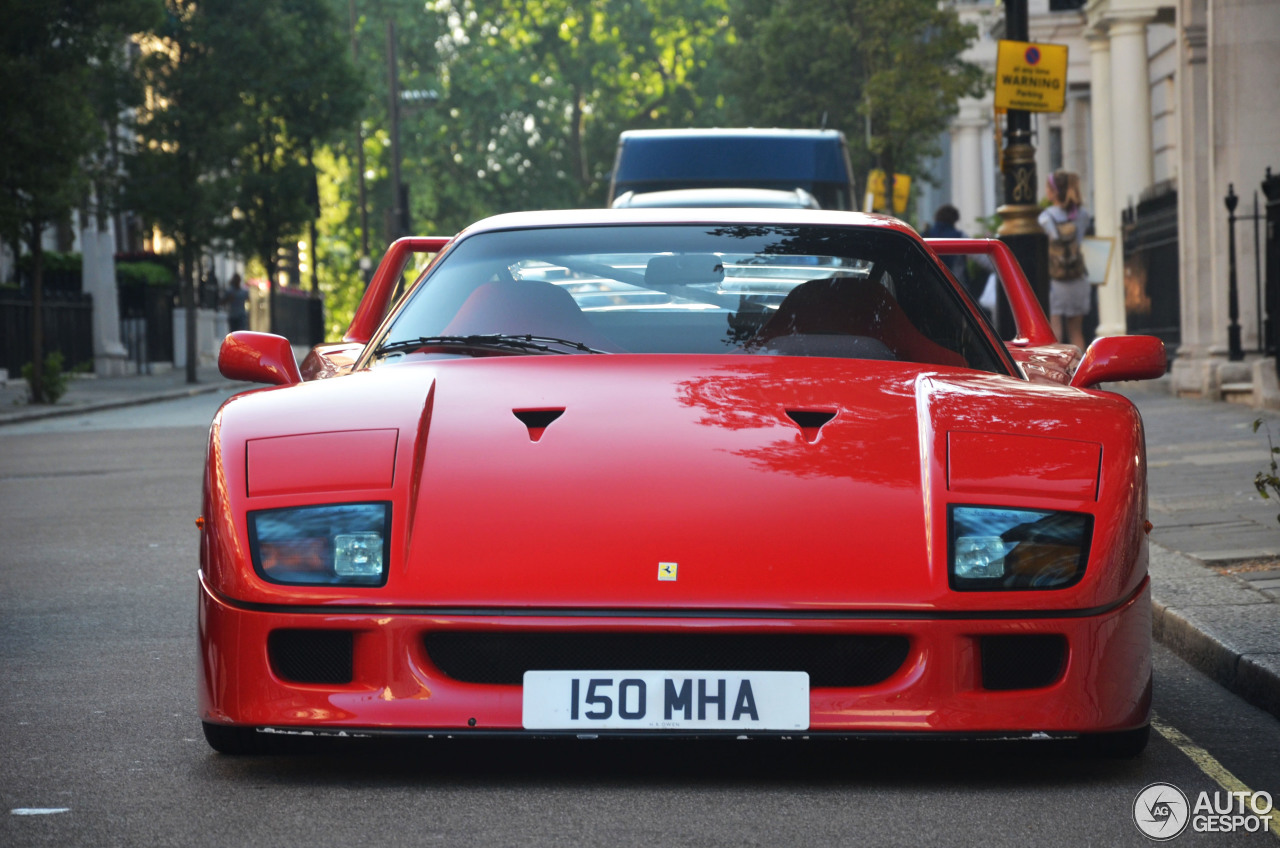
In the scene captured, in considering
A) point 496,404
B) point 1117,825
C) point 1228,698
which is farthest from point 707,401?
point 1228,698

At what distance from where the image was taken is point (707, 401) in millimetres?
4262

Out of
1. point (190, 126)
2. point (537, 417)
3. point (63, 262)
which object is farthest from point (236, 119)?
point (537, 417)

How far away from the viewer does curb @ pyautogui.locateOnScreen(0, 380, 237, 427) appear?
22297 millimetres

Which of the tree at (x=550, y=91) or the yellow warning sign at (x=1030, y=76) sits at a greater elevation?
the tree at (x=550, y=91)

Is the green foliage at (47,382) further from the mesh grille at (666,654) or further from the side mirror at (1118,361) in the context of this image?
the mesh grille at (666,654)

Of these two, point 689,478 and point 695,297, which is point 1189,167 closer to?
point 695,297

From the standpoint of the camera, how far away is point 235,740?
4.13 m

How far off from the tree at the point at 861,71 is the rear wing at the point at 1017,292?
22553 mm

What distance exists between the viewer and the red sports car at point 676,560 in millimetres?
3744

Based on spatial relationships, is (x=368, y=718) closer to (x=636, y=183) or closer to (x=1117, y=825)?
(x=1117, y=825)

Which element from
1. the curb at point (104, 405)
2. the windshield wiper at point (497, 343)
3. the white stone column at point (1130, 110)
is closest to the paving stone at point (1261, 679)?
the windshield wiper at point (497, 343)

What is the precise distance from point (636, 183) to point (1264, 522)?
9.63 m

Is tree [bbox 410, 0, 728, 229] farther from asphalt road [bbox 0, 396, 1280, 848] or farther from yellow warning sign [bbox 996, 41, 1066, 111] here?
asphalt road [bbox 0, 396, 1280, 848]

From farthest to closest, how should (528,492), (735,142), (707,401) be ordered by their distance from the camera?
(735,142) < (707,401) < (528,492)
